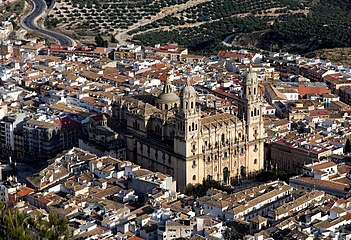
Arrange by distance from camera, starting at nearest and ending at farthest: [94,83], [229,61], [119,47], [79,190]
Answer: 1. [79,190]
2. [94,83]
3. [229,61]
4. [119,47]

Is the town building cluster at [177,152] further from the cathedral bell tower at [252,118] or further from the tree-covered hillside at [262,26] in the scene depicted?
the tree-covered hillside at [262,26]

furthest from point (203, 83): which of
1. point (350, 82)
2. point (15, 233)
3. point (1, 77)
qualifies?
point (15, 233)

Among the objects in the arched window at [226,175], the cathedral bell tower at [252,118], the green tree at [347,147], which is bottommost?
the arched window at [226,175]

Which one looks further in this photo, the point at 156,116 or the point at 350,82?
the point at 350,82

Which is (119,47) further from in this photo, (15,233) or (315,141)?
(15,233)

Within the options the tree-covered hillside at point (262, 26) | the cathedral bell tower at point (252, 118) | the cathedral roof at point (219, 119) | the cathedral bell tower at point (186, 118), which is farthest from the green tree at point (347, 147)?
the tree-covered hillside at point (262, 26)

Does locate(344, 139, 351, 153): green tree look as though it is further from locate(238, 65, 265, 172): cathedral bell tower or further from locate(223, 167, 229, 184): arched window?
locate(223, 167, 229, 184): arched window

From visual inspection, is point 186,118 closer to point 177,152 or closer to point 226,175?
point 177,152
